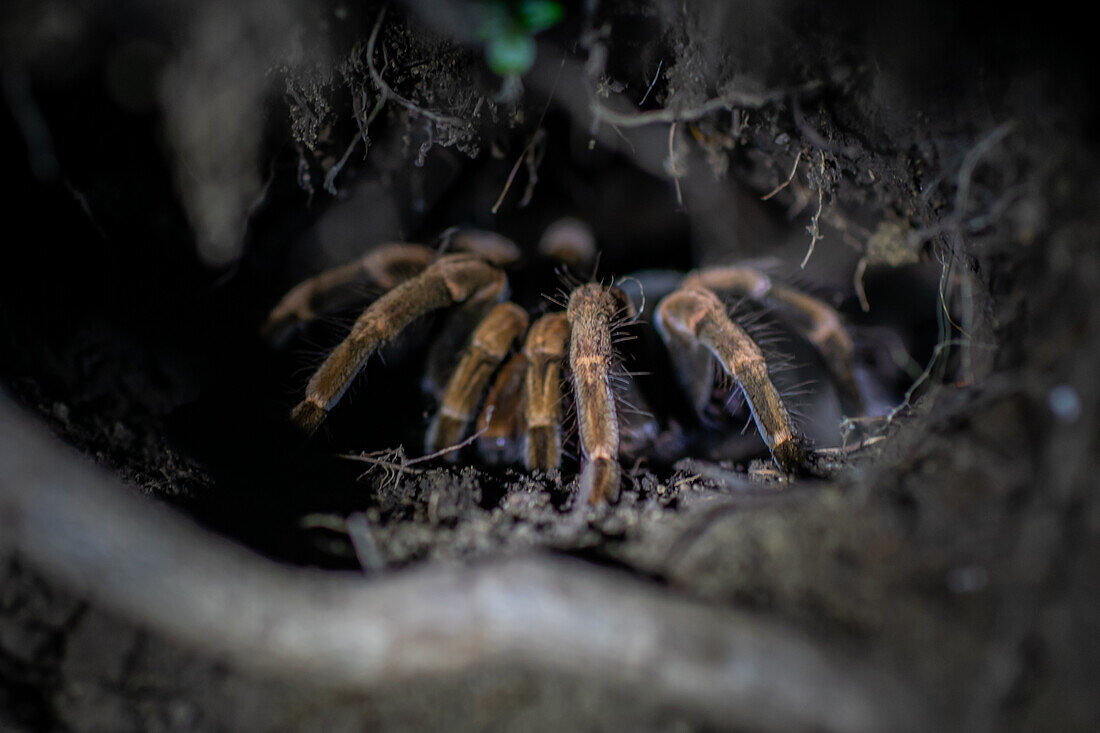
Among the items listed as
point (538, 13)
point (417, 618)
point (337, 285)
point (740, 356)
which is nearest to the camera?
point (417, 618)

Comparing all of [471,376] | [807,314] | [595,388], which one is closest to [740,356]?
[595,388]

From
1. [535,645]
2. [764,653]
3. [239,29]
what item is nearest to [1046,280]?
[764,653]

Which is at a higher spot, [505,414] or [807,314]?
[807,314]

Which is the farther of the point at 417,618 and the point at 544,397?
the point at 544,397

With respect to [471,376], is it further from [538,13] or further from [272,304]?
[538,13]

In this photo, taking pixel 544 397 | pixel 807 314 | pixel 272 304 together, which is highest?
pixel 807 314

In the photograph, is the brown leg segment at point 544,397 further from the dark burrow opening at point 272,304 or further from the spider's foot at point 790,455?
the spider's foot at point 790,455
